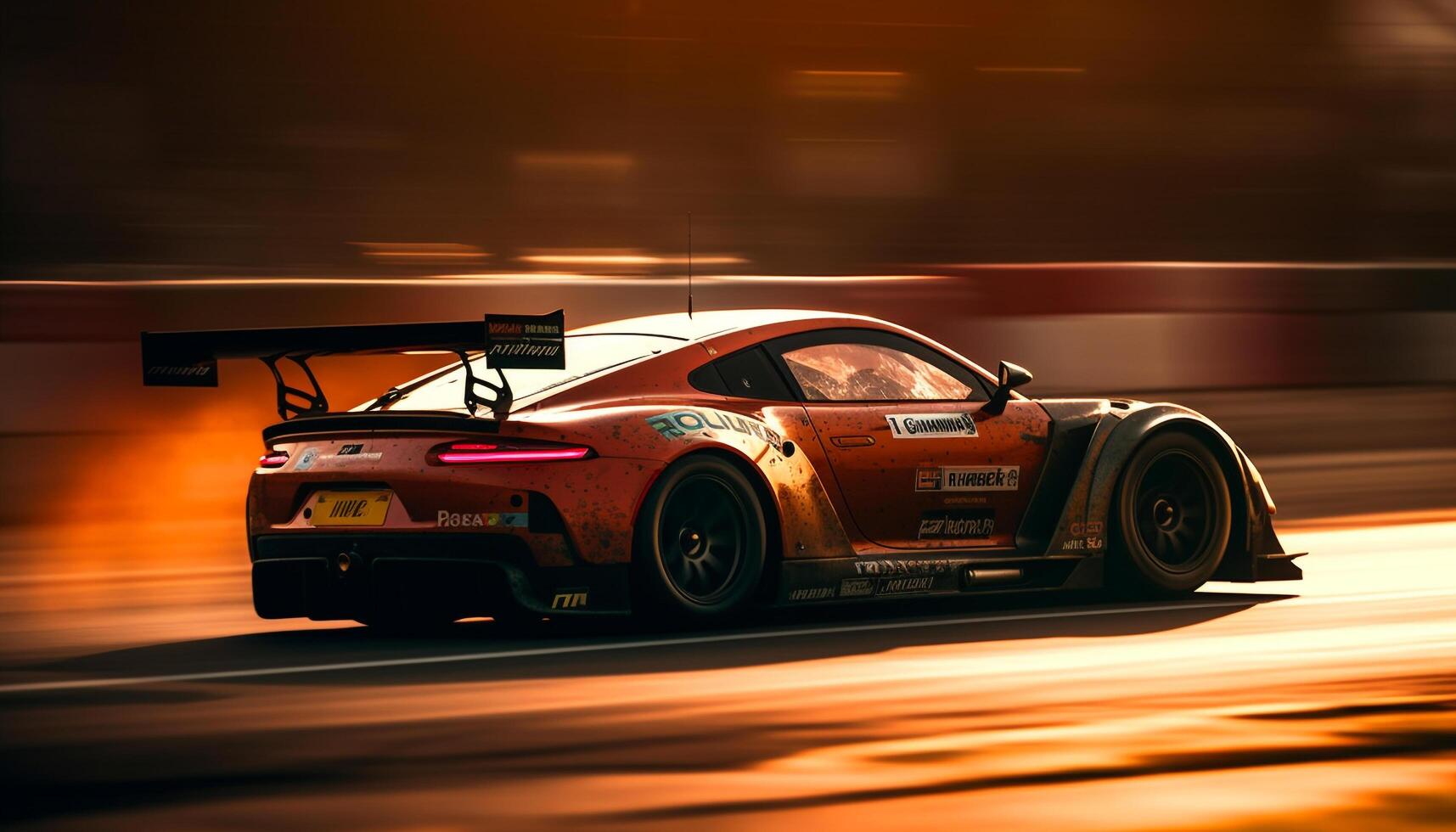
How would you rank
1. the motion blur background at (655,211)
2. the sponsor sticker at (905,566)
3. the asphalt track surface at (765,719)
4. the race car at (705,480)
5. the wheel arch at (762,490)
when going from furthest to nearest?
1. the motion blur background at (655,211)
2. the sponsor sticker at (905,566)
3. the wheel arch at (762,490)
4. the race car at (705,480)
5. the asphalt track surface at (765,719)

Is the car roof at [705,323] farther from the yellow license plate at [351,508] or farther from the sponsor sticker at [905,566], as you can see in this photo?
the yellow license plate at [351,508]

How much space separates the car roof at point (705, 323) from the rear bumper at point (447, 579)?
3.85 ft

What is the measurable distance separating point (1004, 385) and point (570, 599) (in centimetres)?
208

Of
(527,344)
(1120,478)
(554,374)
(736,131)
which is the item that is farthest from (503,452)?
(736,131)

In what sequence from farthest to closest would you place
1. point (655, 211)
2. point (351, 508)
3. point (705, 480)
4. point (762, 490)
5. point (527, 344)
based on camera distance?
point (655, 211) < point (762, 490) < point (705, 480) < point (351, 508) < point (527, 344)

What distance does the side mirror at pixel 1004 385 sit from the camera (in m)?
7.99

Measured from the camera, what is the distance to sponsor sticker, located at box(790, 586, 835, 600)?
7312mm

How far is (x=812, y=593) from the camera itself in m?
7.38

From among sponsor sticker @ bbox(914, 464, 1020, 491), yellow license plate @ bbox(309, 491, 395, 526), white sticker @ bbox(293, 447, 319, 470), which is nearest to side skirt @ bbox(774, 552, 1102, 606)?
sponsor sticker @ bbox(914, 464, 1020, 491)

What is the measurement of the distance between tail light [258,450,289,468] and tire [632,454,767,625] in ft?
4.27

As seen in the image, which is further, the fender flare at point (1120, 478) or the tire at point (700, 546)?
the fender flare at point (1120, 478)

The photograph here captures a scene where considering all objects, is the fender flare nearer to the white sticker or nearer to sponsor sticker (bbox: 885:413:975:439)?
sponsor sticker (bbox: 885:413:975:439)

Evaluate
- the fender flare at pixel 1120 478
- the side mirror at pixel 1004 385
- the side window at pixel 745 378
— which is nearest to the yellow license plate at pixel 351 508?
the side window at pixel 745 378

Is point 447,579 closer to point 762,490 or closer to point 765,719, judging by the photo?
point 762,490
